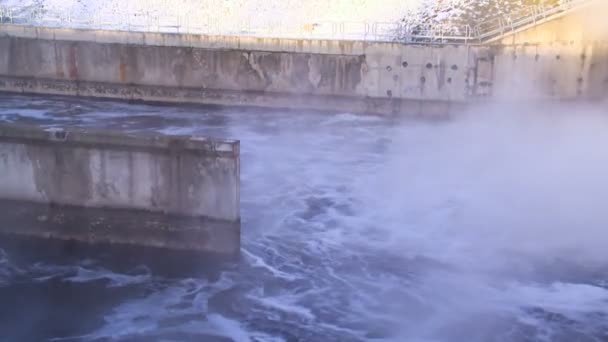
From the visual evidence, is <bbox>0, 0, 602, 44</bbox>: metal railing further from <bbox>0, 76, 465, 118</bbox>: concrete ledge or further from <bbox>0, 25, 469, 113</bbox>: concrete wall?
<bbox>0, 76, 465, 118</bbox>: concrete ledge

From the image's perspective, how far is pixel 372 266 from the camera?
1255 centimetres

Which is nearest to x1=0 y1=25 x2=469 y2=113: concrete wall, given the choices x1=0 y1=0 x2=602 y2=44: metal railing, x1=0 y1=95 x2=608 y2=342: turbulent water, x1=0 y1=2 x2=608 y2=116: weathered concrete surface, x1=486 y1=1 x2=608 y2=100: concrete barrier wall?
x1=0 y1=2 x2=608 y2=116: weathered concrete surface

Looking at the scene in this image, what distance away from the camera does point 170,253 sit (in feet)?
40.3

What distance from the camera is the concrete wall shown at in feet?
86.8

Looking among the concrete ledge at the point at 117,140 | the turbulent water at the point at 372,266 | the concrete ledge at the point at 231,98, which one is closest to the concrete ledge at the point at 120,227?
the turbulent water at the point at 372,266

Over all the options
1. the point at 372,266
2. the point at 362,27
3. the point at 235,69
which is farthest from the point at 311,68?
the point at 372,266

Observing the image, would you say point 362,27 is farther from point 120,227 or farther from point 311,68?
point 120,227

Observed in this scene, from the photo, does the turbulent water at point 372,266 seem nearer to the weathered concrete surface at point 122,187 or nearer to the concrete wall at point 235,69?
the weathered concrete surface at point 122,187

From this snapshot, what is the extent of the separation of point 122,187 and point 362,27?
24.9 metres

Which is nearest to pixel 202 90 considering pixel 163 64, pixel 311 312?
pixel 163 64

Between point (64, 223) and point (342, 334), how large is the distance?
17.9 ft

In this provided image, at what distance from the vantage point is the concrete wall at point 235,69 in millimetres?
26453

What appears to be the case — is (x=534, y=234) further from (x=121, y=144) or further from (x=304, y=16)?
(x=304, y=16)

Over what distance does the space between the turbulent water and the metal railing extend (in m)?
7.53
